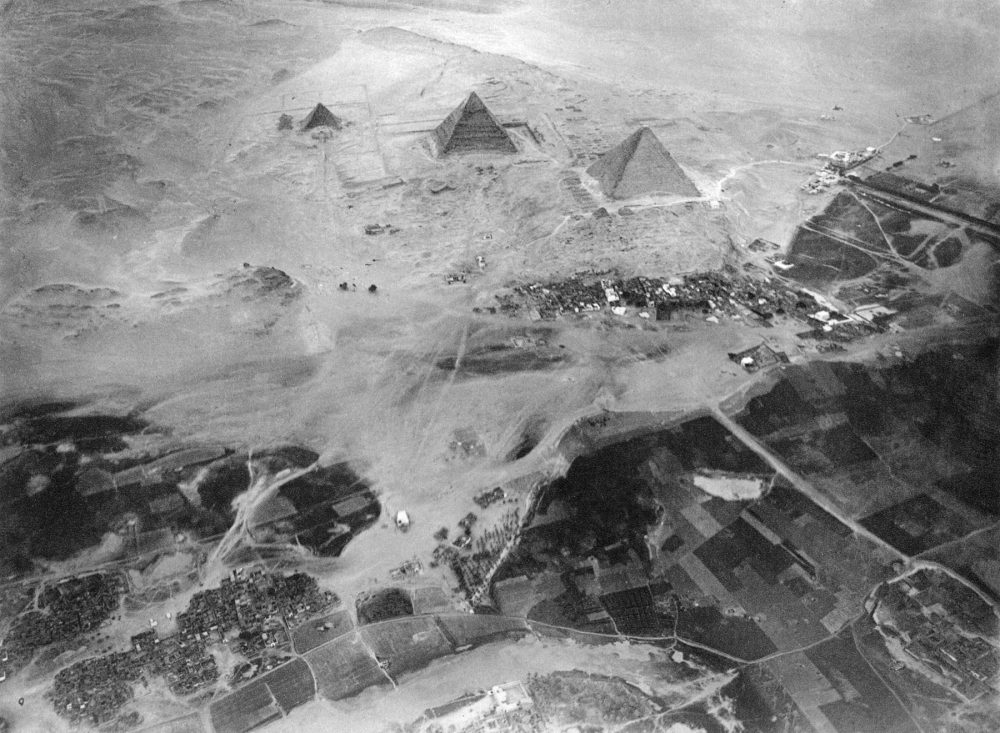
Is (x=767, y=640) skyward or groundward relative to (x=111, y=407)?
skyward

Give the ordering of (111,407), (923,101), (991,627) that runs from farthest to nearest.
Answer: (923,101) < (111,407) < (991,627)

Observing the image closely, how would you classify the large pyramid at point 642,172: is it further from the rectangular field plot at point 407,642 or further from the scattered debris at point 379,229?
the rectangular field plot at point 407,642

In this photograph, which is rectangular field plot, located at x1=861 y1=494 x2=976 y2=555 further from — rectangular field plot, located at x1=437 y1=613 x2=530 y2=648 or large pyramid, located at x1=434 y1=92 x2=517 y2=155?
large pyramid, located at x1=434 y1=92 x2=517 y2=155

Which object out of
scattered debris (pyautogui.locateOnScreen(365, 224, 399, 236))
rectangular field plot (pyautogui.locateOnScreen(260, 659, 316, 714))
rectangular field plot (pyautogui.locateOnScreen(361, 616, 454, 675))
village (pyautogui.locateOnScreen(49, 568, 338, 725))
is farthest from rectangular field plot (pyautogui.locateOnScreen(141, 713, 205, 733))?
scattered debris (pyautogui.locateOnScreen(365, 224, 399, 236))

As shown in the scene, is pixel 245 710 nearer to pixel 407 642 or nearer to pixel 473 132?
pixel 407 642

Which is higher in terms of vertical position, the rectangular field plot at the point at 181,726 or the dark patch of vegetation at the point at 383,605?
the dark patch of vegetation at the point at 383,605

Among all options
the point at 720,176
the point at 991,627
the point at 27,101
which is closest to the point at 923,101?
the point at 720,176

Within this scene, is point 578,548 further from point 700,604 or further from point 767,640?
point 767,640

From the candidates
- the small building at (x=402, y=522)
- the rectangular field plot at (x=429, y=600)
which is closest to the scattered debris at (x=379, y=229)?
the small building at (x=402, y=522)
